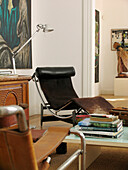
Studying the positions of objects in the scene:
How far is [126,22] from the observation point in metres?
10.1

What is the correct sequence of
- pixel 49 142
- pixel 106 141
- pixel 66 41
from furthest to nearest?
pixel 66 41, pixel 106 141, pixel 49 142

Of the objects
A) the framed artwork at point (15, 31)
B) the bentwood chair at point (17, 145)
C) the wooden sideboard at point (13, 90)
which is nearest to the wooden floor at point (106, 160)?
the wooden sideboard at point (13, 90)

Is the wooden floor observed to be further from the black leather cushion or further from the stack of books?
the black leather cushion

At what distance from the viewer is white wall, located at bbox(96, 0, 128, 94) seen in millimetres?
10180

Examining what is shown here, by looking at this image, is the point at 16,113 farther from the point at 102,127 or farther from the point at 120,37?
the point at 120,37

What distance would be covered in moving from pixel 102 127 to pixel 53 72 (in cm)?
223

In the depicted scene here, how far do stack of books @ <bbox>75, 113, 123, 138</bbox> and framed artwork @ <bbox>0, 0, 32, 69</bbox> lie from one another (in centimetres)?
266

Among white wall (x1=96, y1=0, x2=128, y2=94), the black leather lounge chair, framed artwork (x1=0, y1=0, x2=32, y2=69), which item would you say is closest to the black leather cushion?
the black leather lounge chair

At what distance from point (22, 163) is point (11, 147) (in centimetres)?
6

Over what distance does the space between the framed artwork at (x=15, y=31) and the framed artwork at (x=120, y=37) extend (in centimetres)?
521

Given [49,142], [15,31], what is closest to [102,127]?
[49,142]

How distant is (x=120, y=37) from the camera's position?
33.8ft

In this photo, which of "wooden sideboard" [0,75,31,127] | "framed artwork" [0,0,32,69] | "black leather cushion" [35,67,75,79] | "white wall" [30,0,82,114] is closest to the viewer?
"wooden sideboard" [0,75,31,127]

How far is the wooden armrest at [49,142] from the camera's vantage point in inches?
49.7
